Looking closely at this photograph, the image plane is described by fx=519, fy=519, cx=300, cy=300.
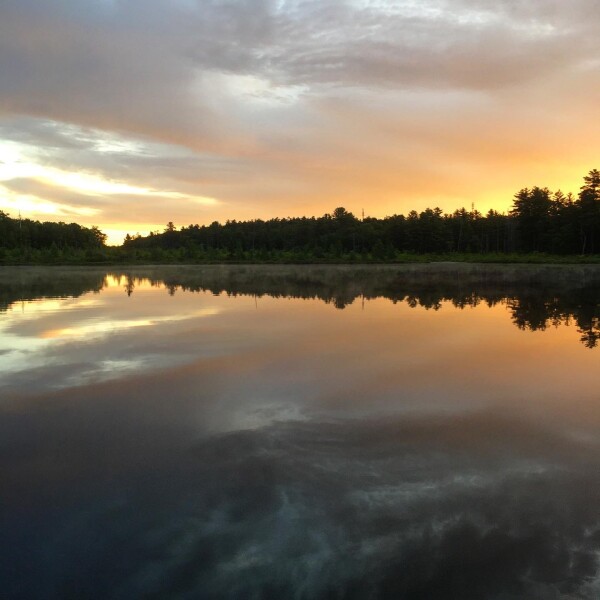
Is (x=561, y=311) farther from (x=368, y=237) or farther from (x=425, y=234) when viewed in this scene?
(x=368, y=237)

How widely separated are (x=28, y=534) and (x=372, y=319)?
16000 millimetres

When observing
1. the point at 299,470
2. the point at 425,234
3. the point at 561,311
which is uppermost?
the point at 425,234

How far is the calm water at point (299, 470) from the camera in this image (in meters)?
4.88

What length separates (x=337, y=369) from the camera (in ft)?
39.8

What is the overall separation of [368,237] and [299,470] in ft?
400

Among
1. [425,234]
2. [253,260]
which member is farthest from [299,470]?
[425,234]

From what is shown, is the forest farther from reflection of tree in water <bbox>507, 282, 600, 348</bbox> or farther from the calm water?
the calm water

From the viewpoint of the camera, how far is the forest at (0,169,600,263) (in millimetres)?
85000

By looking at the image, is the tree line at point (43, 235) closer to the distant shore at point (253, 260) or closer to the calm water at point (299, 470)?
the distant shore at point (253, 260)

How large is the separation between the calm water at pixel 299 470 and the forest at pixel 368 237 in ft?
245

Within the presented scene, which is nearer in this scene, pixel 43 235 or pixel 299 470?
pixel 299 470

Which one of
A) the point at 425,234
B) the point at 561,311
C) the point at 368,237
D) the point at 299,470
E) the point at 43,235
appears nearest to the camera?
the point at 299,470

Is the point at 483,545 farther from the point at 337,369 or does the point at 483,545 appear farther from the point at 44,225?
the point at 44,225

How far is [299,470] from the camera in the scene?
685cm
